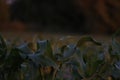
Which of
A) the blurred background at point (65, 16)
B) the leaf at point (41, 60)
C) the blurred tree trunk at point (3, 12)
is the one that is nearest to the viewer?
the leaf at point (41, 60)

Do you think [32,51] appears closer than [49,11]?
Yes

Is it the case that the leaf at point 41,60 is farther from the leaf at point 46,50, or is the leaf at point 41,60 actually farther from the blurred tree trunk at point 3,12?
the blurred tree trunk at point 3,12

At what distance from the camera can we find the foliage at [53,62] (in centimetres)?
222

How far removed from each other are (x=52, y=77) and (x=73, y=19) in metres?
25.2

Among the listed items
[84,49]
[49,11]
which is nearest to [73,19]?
[49,11]

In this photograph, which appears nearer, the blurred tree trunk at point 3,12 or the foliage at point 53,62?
the foliage at point 53,62

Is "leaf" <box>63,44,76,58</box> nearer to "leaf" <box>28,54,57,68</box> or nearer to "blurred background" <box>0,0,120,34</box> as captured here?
"leaf" <box>28,54,57,68</box>

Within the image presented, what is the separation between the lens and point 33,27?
85.8 feet

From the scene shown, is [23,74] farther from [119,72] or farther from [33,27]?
[33,27]

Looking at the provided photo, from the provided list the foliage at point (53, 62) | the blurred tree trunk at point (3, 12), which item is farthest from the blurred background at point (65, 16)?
the foliage at point (53, 62)

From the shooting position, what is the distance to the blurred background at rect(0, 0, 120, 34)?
24.8 metres

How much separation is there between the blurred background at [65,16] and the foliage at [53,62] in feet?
68.2

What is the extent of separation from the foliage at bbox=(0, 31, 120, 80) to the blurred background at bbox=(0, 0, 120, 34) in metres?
20.8

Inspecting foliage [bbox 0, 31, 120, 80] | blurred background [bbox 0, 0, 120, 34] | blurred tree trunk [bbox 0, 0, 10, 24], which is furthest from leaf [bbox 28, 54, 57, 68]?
blurred background [bbox 0, 0, 120, 34]
